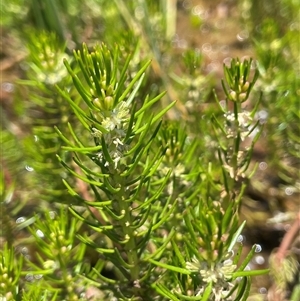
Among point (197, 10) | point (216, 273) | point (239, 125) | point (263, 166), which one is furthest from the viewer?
point (197, 10)

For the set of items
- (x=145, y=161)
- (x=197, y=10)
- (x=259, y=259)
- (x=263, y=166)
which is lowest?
(x=259, y=259)

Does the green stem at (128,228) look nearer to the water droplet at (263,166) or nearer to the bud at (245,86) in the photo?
the bud at (245,86)

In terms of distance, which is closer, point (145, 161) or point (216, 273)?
point (216, 273)

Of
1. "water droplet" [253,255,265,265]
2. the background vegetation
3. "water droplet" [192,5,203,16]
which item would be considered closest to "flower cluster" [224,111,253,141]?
the background vegetation

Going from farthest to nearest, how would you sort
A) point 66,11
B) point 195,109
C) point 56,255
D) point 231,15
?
point 231,15, point 66,11, point 195,109, point 56,255

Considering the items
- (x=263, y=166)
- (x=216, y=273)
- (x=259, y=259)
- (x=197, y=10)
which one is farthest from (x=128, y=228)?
(x=197, y=10)

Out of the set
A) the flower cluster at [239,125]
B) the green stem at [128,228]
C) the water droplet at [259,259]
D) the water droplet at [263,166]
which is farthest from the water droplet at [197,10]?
the green stem at [128,228]

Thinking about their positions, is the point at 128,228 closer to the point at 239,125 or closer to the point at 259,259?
the point at 239,125

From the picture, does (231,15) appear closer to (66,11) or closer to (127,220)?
(66,11)

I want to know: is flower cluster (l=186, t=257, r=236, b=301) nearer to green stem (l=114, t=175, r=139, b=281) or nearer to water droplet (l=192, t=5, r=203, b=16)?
green stem (l=114, t=175, r=139, b=281)

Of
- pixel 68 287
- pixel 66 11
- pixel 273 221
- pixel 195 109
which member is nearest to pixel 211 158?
pixel 195 109

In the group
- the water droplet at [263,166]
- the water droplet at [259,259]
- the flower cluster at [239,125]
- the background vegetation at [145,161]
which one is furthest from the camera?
the water droplet at [263,166]
